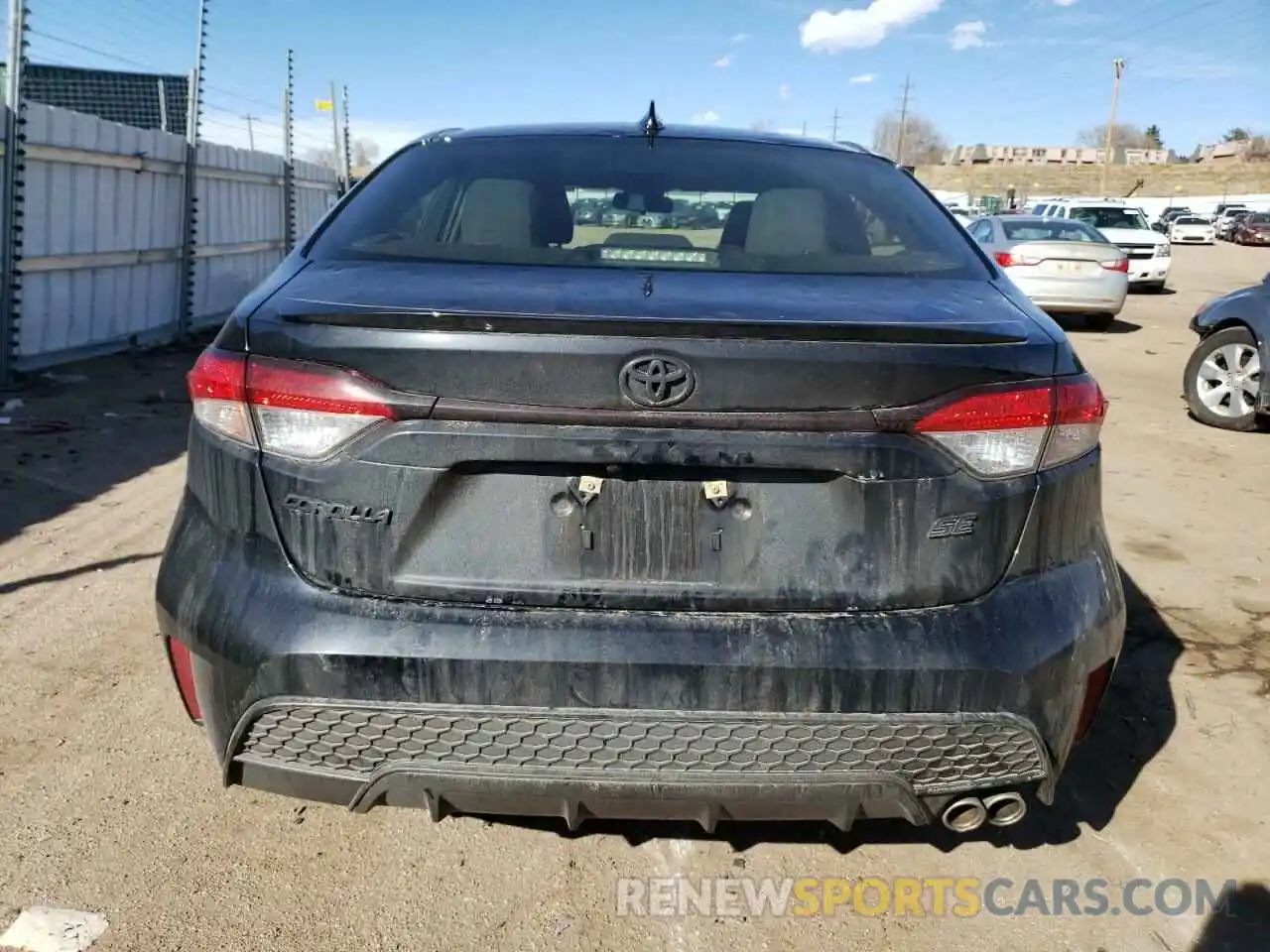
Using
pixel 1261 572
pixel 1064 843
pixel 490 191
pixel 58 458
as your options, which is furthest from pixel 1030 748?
pixel 58 458

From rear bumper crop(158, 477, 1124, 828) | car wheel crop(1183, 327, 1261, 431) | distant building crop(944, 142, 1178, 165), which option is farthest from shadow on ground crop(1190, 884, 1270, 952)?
distant building crop(944, 142, 1178, 165)

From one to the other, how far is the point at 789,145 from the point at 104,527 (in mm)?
3665

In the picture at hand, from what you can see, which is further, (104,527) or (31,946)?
(104,527)

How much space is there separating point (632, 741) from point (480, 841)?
2.99 feet

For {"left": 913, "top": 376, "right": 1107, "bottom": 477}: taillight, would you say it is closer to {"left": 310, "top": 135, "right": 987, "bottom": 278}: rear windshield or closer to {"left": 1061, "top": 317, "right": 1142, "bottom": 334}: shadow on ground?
{"left": 310, "top": 135, "right": 987, "bottom": 278}: rear windshield

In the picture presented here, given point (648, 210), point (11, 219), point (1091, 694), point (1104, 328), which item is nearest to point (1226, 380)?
point (1104, 328)

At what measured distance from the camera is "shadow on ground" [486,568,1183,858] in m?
2.66

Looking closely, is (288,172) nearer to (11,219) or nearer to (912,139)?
(11,219)

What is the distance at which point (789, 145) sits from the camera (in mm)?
3141

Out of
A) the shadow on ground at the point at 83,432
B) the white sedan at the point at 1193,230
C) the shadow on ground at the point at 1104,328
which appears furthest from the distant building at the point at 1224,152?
the shadow on ground at the point at 83,432

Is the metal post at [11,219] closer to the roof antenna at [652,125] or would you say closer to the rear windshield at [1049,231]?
the roof antenna at [652,125]

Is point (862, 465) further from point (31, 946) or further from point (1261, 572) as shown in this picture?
point (1261, 572)

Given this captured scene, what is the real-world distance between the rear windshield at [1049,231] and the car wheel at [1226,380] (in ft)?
20.7

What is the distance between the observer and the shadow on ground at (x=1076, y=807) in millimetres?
2662
